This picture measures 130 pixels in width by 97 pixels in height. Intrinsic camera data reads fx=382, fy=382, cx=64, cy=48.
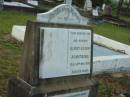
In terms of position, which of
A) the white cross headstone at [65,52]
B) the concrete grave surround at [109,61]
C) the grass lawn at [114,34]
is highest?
the white cross headstone at [65,52]

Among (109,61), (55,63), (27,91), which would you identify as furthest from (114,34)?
(27,91)

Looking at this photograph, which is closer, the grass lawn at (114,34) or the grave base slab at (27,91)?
the grave base slab at (27,91)

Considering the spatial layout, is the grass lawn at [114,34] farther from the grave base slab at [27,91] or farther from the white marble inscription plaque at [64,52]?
the grave base slab at [27,91]

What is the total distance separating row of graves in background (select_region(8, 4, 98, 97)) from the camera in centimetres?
424

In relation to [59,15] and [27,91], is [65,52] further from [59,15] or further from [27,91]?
[59,15]

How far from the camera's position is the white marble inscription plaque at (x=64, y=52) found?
4317 millimetres

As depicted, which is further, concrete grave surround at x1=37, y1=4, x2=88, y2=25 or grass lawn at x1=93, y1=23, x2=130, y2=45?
grass lawn at x1=93, y1=23, x2=130, y2=45

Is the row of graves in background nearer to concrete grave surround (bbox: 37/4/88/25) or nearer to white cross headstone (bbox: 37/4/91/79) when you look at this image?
white cross headstone (bbox: 37/4/91/79)

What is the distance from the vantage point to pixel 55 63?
4.43 m

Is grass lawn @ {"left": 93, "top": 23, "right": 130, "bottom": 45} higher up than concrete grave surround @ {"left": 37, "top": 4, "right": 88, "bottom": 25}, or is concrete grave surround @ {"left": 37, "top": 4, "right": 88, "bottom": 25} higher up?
concrete grave surround @ {"left": 37, "top": 4, "right": 88, "bottom": 25}

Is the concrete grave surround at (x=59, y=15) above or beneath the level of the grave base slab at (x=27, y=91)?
above

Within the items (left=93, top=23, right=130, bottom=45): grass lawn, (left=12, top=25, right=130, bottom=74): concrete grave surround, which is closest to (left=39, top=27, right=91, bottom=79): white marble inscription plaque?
(left=12, top=25, right=130, bottom=74): concrete grave surround

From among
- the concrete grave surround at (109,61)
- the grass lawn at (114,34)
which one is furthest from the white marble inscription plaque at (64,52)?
the grass lawn at (114,34)

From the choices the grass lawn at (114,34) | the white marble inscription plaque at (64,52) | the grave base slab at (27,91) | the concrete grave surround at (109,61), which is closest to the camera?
A: the grave base slab at (27,91)
